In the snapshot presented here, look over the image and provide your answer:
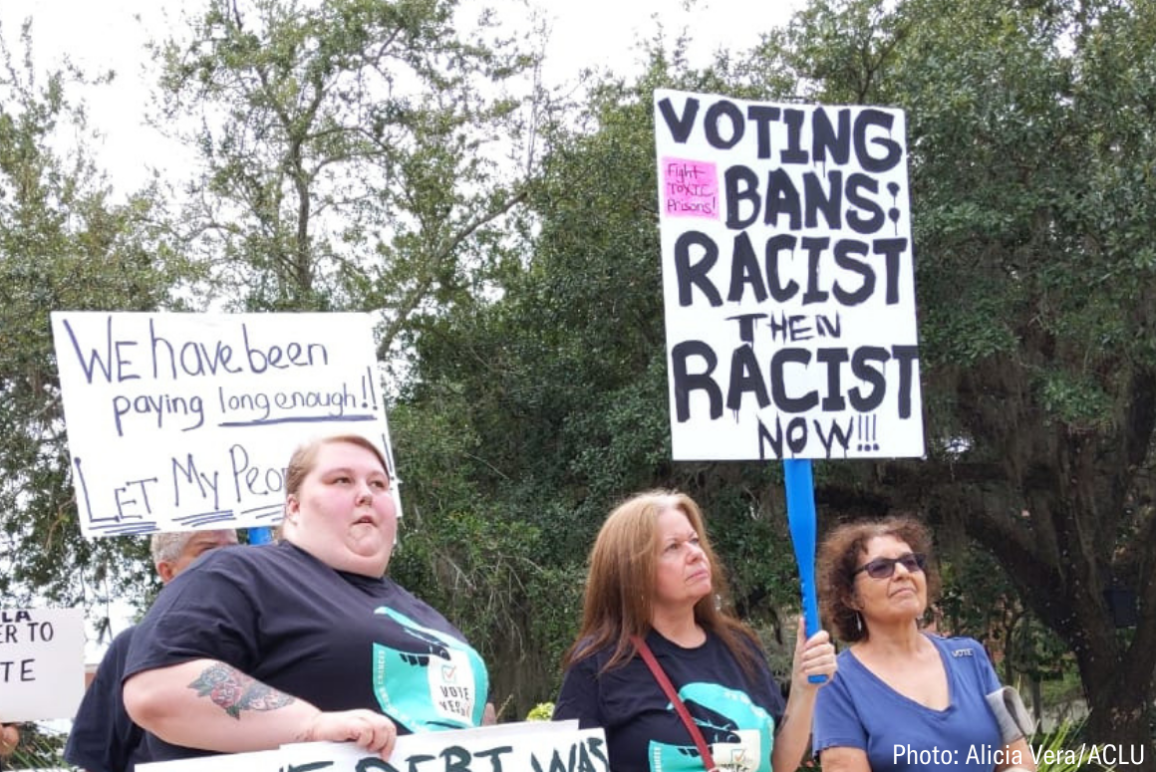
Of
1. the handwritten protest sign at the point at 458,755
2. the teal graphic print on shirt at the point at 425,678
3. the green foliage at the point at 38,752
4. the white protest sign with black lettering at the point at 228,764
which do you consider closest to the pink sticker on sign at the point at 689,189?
the teal graphic print on shirt at the point at 425,678

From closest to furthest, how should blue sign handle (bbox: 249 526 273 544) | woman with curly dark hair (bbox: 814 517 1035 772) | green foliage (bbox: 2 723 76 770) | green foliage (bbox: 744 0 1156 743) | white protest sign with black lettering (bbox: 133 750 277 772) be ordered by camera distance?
white protest sign with black lettering (bbox: 133 750 277 772), woman with curly dark hair (bbox: 814 517 1035 772), blue sign handle (bbox: 249 526 273 544), green foliage (bbox: 2 723 76 770), green foliage (bbox: 744 0 1156 743)

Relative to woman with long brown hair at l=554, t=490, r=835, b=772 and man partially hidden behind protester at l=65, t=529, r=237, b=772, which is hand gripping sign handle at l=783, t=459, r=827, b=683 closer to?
woman with long brown hair at l=554, t=490, r=835, b=772

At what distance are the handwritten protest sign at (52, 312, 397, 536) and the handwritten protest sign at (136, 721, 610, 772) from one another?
2.16m

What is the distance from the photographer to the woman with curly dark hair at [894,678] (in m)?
3.49

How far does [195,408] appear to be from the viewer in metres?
4.75

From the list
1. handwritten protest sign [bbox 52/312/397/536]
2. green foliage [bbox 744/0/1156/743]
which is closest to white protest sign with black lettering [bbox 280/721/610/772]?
handwritten protest sign [bbox 52/312/397/536]

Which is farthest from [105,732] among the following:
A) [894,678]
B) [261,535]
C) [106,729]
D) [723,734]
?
[894,678]

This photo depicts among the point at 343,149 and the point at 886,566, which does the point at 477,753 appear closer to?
the point at 886,566

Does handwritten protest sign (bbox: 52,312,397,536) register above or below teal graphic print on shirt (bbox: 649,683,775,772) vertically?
above

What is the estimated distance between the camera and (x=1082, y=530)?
13031 mm

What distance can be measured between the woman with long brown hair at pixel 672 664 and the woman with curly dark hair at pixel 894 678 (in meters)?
0.17

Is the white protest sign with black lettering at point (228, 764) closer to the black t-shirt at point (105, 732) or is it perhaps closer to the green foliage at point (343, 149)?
the black t-shirt at point (105, 732)

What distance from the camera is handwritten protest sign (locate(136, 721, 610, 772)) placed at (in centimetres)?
229

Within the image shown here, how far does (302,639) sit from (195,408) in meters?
2.36
